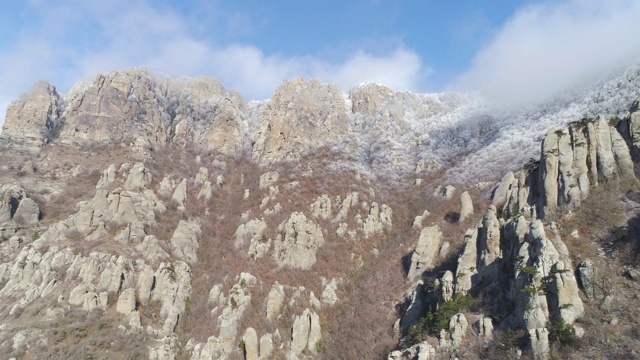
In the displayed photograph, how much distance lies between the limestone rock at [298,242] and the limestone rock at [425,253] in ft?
64.9

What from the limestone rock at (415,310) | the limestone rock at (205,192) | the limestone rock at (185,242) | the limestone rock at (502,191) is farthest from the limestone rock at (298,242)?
the limestone rock at (502,191)

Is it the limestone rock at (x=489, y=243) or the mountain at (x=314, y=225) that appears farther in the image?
the limestone rock at (x=489, y=243)

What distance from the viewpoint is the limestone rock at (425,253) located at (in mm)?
60219

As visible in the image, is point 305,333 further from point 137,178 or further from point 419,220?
point 137,178

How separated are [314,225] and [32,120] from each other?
81828 millimetres

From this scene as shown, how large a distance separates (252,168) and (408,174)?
41317 mm

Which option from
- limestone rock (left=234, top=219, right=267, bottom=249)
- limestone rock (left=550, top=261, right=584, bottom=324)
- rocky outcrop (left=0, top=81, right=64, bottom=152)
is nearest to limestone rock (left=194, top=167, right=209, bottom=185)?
limestone rock (left=234, top=219, right=267, bottom=249)

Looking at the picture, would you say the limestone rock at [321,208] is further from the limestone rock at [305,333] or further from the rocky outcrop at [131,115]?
the rocky outcrop at [131,115]

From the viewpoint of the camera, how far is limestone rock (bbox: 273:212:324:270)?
74.2 meters

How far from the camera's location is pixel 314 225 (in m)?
80.1

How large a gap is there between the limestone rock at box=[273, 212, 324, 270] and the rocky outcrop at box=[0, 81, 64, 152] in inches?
2632

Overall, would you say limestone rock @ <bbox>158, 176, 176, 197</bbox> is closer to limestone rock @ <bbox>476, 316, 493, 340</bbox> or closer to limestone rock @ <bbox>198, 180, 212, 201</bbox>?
limestone rock @ <bbox>198, 180, 212, 201</bbox>

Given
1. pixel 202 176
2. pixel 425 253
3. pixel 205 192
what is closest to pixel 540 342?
pixel 425 253

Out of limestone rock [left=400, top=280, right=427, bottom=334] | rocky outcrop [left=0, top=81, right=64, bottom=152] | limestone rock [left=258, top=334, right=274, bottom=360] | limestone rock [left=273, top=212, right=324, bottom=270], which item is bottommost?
limestone rock [left=258, top=334, right=274, bottom=360]
